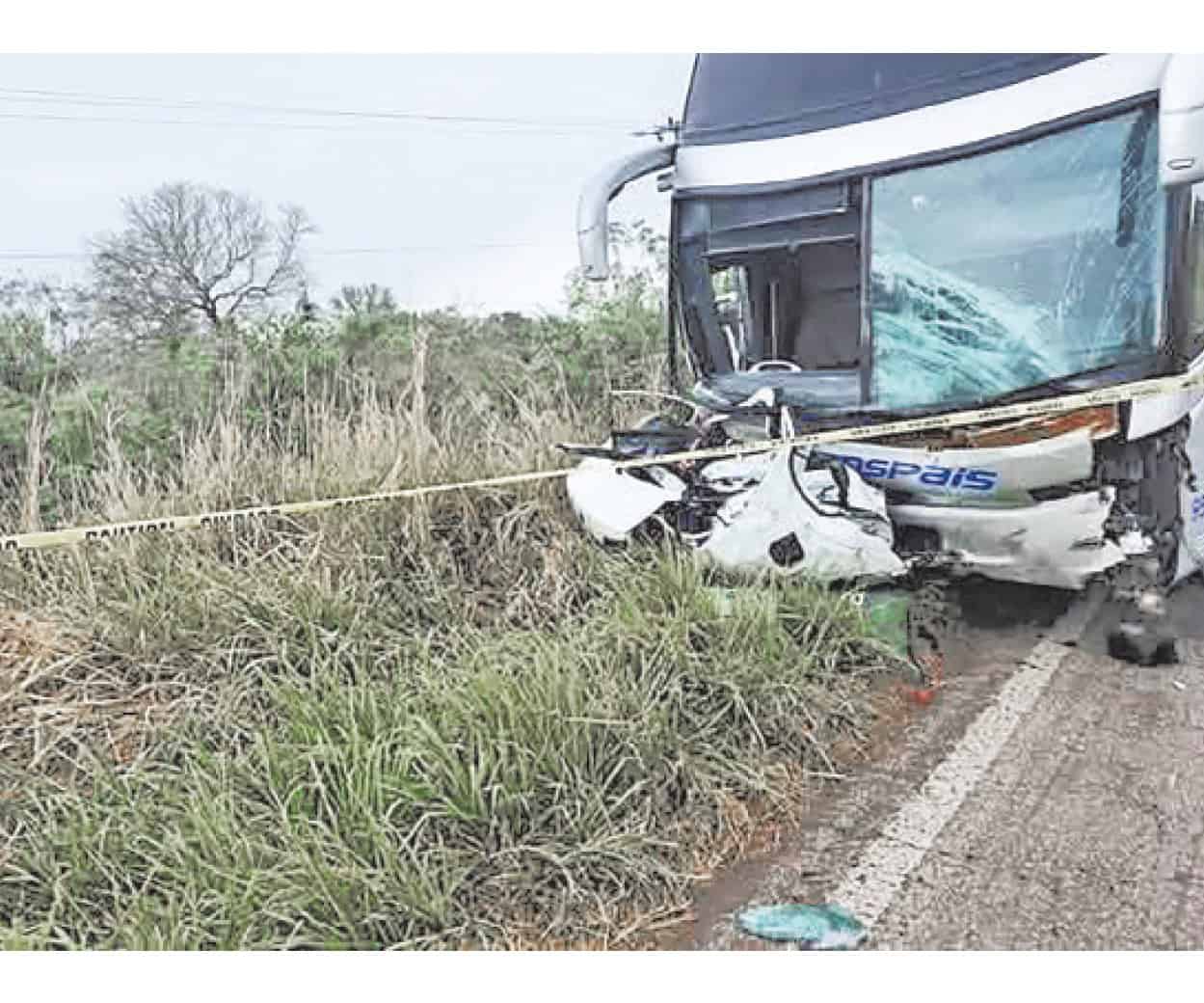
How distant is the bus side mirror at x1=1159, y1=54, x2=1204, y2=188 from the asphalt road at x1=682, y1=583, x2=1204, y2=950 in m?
1.12

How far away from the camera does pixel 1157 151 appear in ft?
7.53

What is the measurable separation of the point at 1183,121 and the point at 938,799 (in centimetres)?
146

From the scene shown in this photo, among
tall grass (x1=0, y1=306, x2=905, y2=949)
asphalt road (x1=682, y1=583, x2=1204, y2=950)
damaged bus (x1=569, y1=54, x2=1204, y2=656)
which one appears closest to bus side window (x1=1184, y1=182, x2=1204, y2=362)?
damaged bus (x1=569, y1=54, x2=1204, y2=656)

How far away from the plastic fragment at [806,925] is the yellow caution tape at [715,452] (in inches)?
46.5

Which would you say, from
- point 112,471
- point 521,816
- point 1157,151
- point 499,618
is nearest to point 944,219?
point 1157,151

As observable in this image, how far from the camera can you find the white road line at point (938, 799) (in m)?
1.79

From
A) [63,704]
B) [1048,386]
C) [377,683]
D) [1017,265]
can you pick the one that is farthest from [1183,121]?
[63,704]

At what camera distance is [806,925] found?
1.73m

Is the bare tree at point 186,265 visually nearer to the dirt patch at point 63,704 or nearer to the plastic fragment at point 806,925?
the dirt patch at point 63,704

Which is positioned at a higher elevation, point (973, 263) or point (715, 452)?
point (973, 263)

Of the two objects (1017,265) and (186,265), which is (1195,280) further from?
(186,265)

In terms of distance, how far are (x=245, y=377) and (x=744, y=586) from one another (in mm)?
1576

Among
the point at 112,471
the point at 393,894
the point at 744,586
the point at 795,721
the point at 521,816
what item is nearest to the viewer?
the point at 393,894

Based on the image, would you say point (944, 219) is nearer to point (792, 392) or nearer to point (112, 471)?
point (792, 392)
